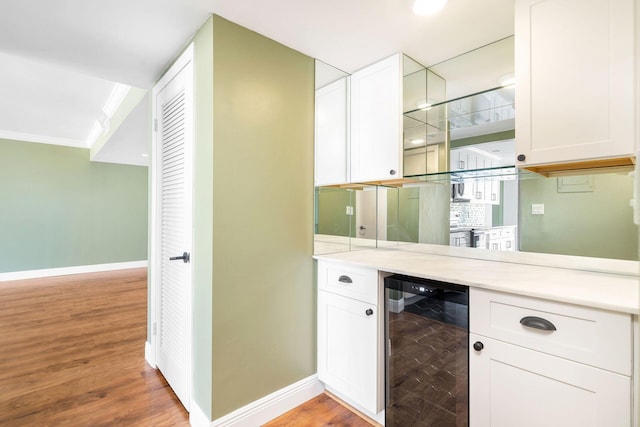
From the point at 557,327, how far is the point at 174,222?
2.13 metres

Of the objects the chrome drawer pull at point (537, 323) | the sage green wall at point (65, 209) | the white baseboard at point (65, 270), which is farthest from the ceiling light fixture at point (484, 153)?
the white baseboard at point (65, 270)

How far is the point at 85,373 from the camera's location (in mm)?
2227

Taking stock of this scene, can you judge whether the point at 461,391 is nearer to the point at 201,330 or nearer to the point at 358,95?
the point at 201,330

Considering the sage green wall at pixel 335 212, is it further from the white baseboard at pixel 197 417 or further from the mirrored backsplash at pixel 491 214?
the white baseboard at pixel 197 417

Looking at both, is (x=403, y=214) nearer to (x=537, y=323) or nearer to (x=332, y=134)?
(x=332, y=134)

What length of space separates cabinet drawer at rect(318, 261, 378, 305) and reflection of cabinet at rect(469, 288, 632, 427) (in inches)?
20.6

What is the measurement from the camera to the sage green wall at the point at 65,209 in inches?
201

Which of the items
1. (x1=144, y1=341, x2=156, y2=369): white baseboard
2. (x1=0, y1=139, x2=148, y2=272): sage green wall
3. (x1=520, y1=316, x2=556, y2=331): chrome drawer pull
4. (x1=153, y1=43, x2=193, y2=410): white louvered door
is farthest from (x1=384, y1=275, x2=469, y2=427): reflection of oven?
(x1=0, y1=139, x2=148, y2=272): sage green wall

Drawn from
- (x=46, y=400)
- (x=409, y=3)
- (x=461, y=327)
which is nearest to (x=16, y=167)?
(x=46, y=400)

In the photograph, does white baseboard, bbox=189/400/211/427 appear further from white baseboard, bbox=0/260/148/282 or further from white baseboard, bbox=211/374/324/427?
white baseboard, bbox=0/260/148/282

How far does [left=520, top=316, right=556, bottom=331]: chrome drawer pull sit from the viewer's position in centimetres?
105

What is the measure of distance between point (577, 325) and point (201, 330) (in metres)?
1.70

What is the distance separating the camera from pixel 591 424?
975mm

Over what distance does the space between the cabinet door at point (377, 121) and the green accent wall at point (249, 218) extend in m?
0.38
